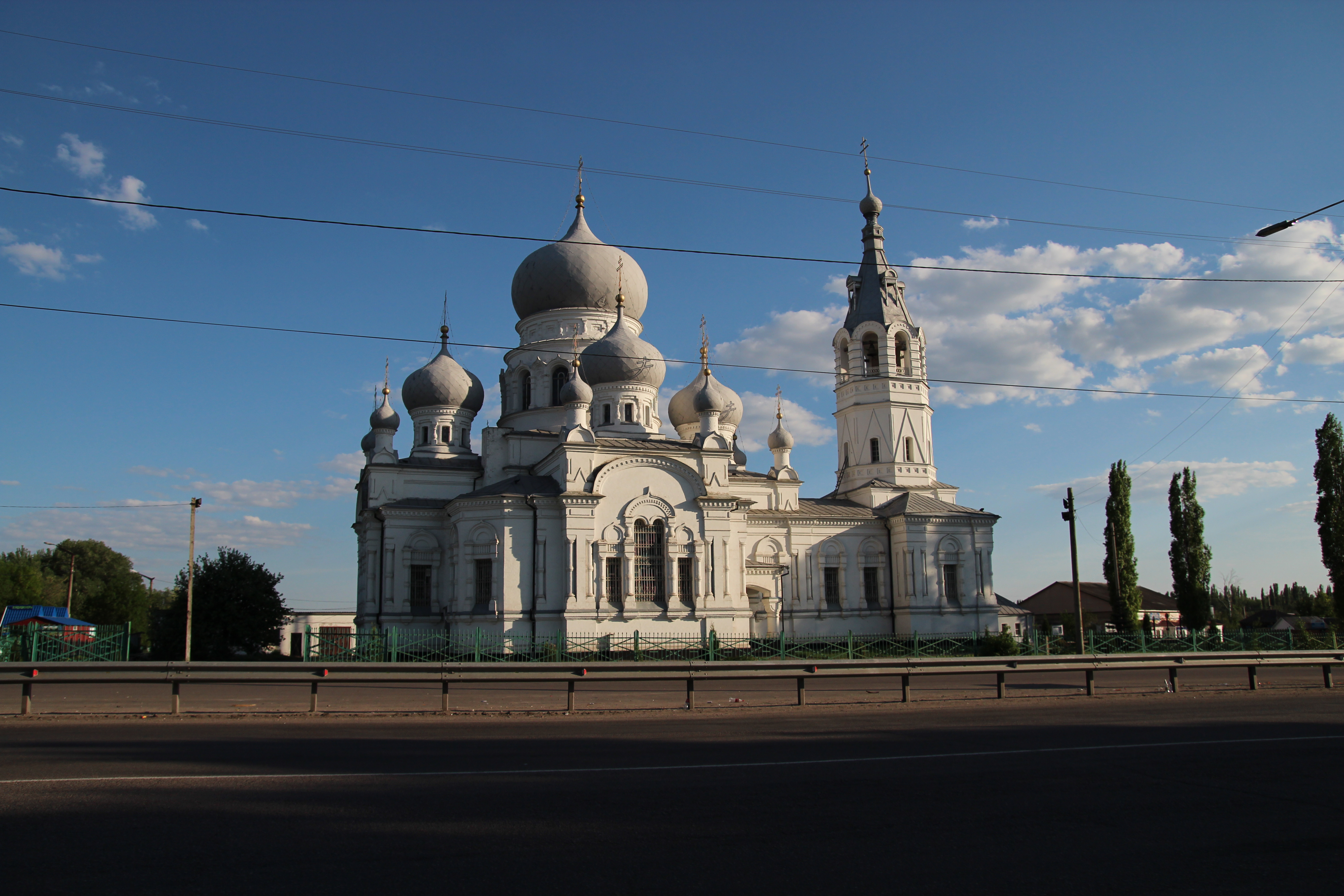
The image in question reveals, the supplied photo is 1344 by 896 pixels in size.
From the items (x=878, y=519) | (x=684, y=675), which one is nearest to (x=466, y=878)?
(x=684, y=675)

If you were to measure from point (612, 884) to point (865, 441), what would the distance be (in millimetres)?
37629

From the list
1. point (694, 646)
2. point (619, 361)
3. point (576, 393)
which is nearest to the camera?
point (694, 646)

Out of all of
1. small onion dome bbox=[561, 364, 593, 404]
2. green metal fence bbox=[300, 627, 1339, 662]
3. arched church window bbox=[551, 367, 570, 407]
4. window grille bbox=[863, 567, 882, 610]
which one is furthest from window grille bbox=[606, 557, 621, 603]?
window grille bbox=[863, 567, 882, 610]

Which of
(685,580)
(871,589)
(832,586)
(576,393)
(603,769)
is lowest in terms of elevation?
(603,769)

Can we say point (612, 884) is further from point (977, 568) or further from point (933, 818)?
point (977, 568)

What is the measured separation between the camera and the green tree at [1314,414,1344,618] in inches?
1467

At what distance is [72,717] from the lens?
13.2m

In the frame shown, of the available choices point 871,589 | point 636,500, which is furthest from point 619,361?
point 871,589

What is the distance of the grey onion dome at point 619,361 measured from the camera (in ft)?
124

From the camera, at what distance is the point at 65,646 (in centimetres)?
2800

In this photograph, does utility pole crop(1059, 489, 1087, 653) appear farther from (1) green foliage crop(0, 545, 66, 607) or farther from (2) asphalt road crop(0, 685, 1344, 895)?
(1) green foliage crop(0, 545, 66, 607)

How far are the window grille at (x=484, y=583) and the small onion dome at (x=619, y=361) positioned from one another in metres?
9.41

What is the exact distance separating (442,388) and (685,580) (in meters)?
15.4

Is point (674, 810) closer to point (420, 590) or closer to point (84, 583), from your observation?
point (420, 590)
